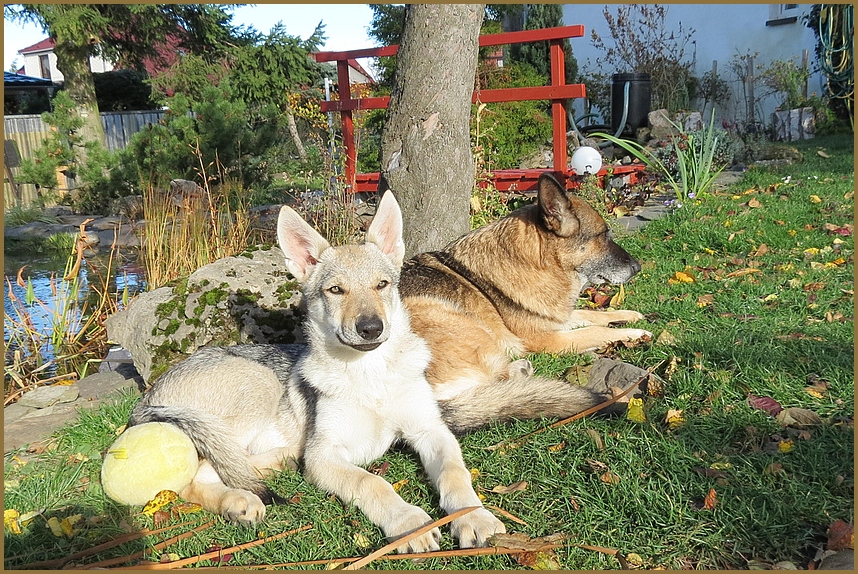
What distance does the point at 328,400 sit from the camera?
149 inches

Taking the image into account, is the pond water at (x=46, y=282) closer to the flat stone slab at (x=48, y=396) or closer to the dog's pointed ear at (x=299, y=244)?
the flat stone slab at (x=48, y=396)

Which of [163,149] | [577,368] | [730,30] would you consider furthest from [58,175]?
[730,30]

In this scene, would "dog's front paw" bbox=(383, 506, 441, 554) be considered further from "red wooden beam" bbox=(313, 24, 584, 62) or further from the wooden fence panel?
the wooden fence panel

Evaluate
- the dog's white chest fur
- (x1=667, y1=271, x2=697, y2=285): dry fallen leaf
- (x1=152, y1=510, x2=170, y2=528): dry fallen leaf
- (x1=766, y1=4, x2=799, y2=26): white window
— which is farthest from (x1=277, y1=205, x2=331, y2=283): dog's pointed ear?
(x1=766, y1=4, x2=799, y2=26): white window

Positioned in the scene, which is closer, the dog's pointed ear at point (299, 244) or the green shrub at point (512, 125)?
the dog's pointed ear at point (299, 244)

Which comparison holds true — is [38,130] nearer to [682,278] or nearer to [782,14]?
[682,278]

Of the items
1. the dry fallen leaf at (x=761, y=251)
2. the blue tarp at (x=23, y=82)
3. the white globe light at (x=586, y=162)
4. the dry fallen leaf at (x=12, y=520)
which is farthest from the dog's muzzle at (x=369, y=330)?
the blue tarp at (x=23, y=82)

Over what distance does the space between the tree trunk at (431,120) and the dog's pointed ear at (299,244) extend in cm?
249

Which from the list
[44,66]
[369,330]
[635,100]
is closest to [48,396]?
[369,330]

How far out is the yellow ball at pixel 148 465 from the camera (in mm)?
3449

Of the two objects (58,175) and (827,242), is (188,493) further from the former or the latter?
(58,175)

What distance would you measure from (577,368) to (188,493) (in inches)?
113

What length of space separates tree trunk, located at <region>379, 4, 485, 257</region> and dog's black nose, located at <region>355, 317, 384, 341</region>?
319 cm

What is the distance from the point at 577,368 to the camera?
4.76m
